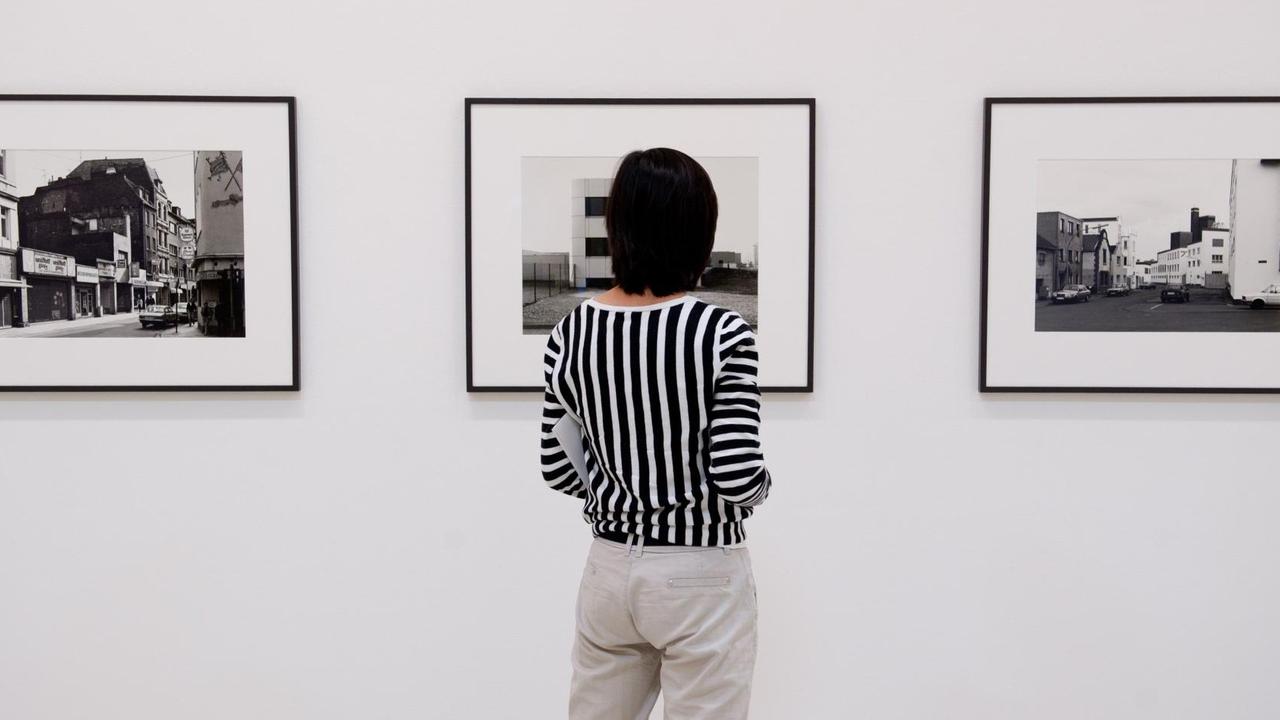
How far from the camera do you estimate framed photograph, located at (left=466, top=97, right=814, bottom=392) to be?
1983 mm

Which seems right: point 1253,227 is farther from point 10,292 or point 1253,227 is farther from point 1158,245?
point 10,292

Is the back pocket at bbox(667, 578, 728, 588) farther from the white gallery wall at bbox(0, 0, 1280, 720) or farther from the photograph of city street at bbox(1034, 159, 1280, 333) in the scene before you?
the photograph of city street at bbox(1034, 159, 1280, 333)

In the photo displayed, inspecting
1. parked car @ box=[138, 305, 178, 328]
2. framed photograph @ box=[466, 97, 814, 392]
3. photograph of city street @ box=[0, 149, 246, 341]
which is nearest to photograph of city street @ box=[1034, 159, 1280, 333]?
framed photograph @ box=[466, 97, 814, 392]

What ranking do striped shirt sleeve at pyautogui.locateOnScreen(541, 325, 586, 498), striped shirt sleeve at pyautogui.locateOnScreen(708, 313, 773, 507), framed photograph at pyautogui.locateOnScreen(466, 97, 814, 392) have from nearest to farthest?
striped shirt sleeve at pyautogui.locateOnScreen(708, 313, 773, 507) < striped shirt sleeve at pyautogui.locateOnScreen(541, 325, 586, 498) < framed photograph at pyautogui.locateOnScreen(466, 97, 814, 392)

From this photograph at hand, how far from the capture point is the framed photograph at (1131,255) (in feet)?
6.57

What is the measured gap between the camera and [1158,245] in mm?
2023

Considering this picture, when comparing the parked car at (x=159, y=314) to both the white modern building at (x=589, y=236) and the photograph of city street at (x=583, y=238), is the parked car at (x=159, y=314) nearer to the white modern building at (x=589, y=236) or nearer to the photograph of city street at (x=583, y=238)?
the photograph of city street at (x=583, y=238)

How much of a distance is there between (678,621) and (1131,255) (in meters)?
1.49

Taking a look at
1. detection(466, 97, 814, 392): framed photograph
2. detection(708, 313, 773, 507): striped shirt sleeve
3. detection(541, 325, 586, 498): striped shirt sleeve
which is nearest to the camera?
detection(708, 313, 773, 507): striped shirt sleeve

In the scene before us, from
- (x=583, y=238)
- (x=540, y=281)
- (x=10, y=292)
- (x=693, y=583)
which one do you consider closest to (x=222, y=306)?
(x=10, y=292)

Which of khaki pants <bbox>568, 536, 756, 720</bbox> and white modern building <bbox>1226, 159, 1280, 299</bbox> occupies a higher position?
white modern building <bbox>1226, 159, 1280, 299</bbox>

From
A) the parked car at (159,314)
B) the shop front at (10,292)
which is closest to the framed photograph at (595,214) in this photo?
the parked car at (159,314)

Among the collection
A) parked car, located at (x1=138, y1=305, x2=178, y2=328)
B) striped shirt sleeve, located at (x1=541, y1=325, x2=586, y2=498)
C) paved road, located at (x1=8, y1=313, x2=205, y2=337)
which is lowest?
striped shirt sleeve, located at (x1=541, y1=325, x2=586, y2=498)

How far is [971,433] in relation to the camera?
2.04m
